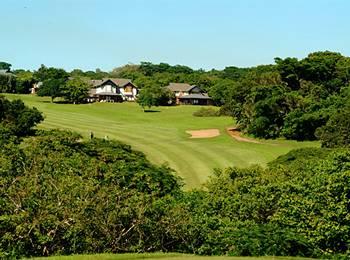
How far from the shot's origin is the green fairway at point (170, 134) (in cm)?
4431

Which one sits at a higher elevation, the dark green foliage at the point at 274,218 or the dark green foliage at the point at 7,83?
the dark green foliage at the point at 7,83

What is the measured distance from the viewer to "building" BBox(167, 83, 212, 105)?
11081 cm

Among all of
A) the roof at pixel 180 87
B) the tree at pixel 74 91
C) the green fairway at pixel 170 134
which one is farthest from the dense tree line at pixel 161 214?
the roof at pixel 180 87

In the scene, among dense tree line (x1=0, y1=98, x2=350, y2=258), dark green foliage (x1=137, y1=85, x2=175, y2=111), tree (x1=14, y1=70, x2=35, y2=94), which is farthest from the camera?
tree (x1=14, y1=70, x2=35, y2=94)

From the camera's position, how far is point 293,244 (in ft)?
50.3

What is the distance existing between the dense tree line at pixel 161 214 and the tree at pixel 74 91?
72221mm

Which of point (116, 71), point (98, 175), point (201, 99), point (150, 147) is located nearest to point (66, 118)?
point (150, 147)

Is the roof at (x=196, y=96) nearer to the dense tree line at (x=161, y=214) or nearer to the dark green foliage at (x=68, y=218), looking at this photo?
the dense tree line at (x=161, y=214)

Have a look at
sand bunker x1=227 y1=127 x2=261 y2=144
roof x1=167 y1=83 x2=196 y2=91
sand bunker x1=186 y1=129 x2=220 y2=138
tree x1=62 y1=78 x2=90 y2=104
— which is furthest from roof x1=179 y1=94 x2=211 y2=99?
sand bunker x1=227 y1=127 x2=261 y2=144

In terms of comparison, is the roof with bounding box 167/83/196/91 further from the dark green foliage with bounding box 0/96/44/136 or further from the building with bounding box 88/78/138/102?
the dark green foliage with bounding box 0/96/44/136

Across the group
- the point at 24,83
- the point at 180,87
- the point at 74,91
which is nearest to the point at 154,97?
the point at 74,91

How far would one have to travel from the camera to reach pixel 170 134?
61469 mm

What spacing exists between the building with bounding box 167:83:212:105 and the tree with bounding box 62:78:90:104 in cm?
2062

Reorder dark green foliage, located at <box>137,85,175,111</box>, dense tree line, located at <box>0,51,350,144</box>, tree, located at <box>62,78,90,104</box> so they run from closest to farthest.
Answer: dense tree line, located at <box>0,51,350,144</box> < dark green foliage, located at <box>137,85,175,111</box> < tree, located at <box>62,78,90,104</box>
